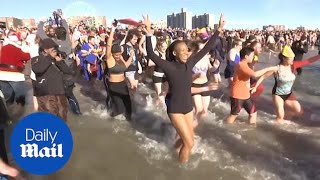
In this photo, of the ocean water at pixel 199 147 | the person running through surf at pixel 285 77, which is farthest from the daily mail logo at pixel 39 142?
the person running through surf at pixel 285 77

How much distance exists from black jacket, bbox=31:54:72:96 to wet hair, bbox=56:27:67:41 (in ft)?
5.89

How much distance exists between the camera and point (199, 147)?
6.23 metres

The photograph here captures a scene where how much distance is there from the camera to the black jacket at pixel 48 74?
547cm

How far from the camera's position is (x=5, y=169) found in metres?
3.02

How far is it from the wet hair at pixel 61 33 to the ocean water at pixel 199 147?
164cm

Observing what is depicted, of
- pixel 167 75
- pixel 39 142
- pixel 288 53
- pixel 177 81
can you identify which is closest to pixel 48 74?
pixel 167 75

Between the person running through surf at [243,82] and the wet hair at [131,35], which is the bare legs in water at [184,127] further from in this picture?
the wet hair at [131,35]

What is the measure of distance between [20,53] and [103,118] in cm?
203

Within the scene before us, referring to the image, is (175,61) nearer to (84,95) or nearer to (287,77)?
(287,77)

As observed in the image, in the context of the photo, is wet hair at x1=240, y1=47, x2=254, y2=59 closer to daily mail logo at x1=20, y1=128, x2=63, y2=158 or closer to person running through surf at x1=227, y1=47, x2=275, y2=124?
person running through surf at x1=227, y1=47, x2=275, y2=124

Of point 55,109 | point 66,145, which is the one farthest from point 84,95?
point 66,145

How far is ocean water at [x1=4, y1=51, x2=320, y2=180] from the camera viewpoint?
5.17 meters

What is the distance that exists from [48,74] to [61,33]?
1.92 meters

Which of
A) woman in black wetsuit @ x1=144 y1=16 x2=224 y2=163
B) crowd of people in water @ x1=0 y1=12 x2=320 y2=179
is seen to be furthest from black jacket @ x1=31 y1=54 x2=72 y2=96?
woman in black wetsuit @ x1=144 y1=16 x2=224 y2=163
